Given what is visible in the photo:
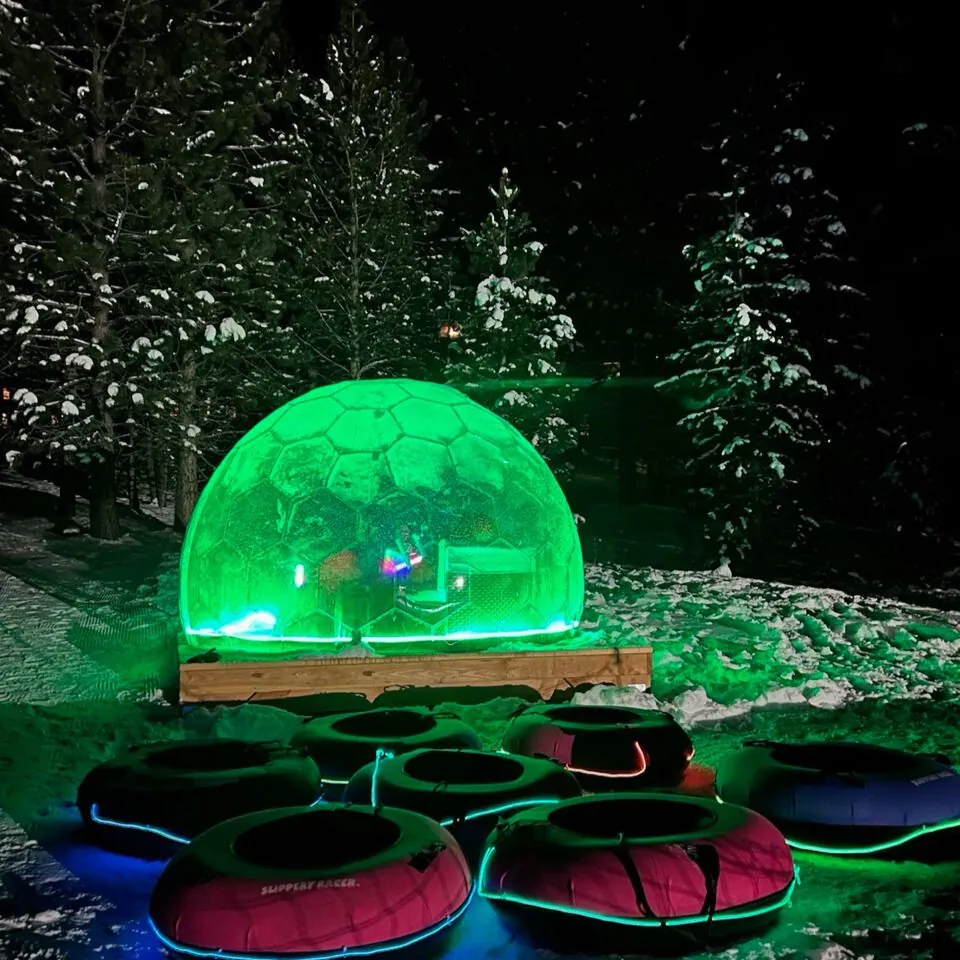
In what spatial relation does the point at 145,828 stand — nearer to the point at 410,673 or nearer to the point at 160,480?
the point at 410,673

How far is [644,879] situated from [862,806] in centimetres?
169

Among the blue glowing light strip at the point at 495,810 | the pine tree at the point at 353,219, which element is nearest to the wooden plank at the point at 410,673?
the blue glowing light strip at the point at 495,810

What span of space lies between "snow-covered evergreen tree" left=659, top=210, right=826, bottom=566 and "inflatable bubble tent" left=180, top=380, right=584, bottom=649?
27.0ft

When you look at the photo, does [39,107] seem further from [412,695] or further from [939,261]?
[939,261]

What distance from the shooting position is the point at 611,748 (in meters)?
6.41

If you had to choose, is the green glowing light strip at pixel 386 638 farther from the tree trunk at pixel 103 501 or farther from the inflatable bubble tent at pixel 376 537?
the tree trunk at pixel 103 501

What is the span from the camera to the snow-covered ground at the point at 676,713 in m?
4.48

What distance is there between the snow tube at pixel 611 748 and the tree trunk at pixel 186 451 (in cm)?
1385

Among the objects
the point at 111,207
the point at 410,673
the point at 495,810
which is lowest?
the point at 495,810

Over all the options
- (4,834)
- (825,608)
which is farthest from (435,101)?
(4,834)

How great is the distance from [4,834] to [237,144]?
1779 centimetres

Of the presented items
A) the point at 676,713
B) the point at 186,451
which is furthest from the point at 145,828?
the point at 186,451

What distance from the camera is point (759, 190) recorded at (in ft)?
58.2

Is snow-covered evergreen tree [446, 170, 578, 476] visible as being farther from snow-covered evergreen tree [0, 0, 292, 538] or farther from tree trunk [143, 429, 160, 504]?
tree trunk [143, 429, 160, 504]
